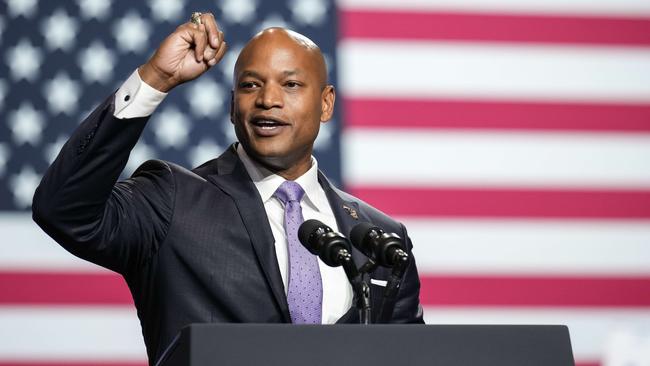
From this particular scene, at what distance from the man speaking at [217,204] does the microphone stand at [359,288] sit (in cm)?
39

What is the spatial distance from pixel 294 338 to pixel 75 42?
2.39 metres

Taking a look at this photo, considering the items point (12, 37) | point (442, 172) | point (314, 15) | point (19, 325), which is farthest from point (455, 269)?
point (12, 37)

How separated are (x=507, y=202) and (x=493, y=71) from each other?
45 cm

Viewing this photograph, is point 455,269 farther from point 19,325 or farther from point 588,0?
point 19,325

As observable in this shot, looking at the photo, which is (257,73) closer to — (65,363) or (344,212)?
(344,212)

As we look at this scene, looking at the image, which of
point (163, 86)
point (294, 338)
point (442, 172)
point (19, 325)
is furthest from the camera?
point (442, 172)

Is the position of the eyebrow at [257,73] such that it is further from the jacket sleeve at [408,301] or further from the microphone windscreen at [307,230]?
the microphone windscreen at [307,230]

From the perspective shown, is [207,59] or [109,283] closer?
[207,59]

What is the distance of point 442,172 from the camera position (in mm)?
3451

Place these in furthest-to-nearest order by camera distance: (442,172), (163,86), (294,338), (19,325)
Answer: (442,172) < (19,325) < (163,86) < (294,338)

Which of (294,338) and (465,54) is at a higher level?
(465,54)

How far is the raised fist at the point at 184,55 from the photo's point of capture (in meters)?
1.66

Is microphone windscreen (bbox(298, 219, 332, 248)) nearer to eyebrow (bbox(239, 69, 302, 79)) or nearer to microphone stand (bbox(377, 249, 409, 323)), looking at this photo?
microphone stand (bbox(377, 249, 409, 323))

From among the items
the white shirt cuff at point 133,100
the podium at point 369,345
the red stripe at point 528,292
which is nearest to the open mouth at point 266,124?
the white shirt cuff at point 133,100
